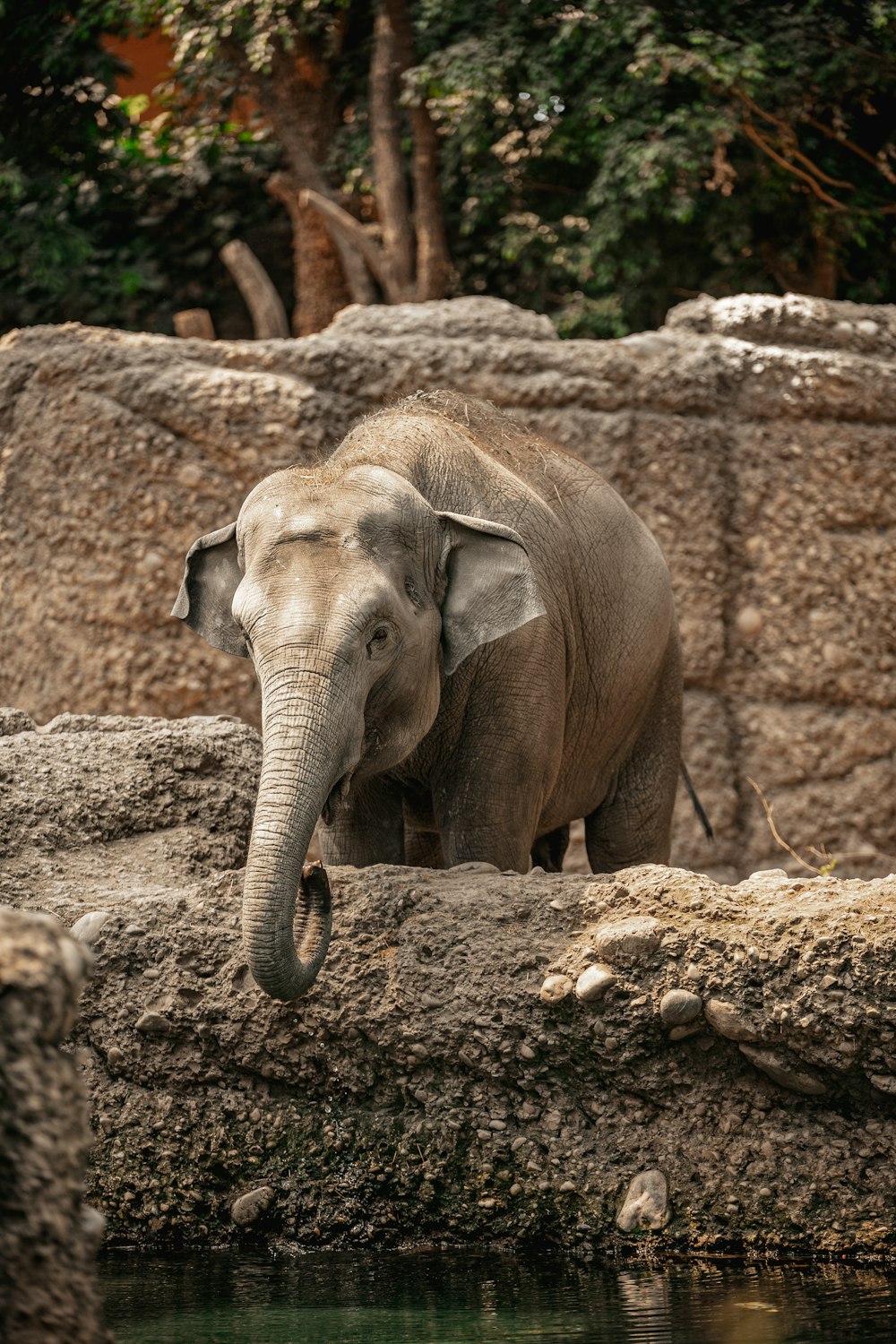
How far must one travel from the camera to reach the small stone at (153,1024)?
4379 millimetres

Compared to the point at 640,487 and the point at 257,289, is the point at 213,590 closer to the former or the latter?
the point at 640,487

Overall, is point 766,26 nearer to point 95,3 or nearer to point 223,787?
point 95,3

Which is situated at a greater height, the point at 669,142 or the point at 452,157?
the point at 452,157

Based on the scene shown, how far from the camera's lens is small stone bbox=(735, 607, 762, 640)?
9.19 meters

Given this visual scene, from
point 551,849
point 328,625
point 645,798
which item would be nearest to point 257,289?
point 551,849

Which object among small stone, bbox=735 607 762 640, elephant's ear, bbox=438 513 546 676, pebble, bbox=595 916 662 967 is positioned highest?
small stone, bbox=735 607 762 640

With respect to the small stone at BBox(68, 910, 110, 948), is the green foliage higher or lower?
higher

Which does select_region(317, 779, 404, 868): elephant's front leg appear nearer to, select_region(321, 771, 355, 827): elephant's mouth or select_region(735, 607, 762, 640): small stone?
select_region(321, 771, 355, 827): elephant's mouth

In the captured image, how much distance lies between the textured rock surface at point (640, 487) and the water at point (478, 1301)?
4835mm

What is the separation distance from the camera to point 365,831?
5719 millimetres

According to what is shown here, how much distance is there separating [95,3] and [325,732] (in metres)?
9.13

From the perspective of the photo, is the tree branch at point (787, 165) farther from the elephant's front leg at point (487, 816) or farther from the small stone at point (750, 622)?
the elephant's front leg at point (487, 816)

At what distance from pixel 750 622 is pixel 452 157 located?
4608 millimetres

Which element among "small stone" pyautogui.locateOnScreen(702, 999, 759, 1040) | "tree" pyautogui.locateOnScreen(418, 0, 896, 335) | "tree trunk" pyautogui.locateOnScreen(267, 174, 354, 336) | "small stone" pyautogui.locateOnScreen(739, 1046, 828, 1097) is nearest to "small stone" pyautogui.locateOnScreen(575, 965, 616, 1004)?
"small stone" pyautogui.locateOnScreen(702, 999, 759, 1040)
